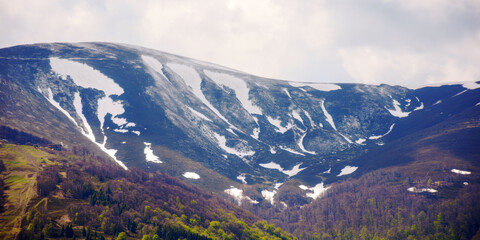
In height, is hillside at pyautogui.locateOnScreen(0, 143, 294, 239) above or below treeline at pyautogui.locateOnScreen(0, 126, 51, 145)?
below

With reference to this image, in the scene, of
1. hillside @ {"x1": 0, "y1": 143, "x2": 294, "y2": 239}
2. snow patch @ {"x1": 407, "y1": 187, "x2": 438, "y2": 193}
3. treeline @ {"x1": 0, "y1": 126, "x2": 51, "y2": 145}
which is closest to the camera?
hillside @ {"x1": 0, "y1": 143, "x2": 294, "y2": 239}

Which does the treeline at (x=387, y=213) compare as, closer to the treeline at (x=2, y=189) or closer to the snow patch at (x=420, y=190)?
the snow patch at (x=420, y=190)

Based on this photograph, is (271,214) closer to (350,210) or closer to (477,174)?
(350,210)

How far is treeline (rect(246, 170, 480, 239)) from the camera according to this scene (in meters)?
139

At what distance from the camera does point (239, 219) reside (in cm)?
14550

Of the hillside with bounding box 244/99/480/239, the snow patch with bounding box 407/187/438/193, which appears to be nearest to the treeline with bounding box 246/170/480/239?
the hillside with bounding box 244/99/480/239

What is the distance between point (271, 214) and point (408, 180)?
2971 inches

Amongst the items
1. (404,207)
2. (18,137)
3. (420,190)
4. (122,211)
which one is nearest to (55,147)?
(18,137)

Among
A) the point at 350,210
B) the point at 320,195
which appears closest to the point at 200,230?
the point at 350,210

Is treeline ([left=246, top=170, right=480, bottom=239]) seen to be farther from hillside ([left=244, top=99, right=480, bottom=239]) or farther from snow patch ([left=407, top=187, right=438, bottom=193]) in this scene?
snow patch ([left=407, top=187, right=438, bottom=193])

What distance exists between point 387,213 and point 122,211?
119500 mm

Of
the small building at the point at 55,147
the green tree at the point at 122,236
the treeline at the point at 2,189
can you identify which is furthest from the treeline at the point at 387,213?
the treeline at the point at 2,189

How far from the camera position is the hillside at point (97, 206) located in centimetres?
8494

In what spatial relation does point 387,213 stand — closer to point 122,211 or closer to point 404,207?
point 404,207
